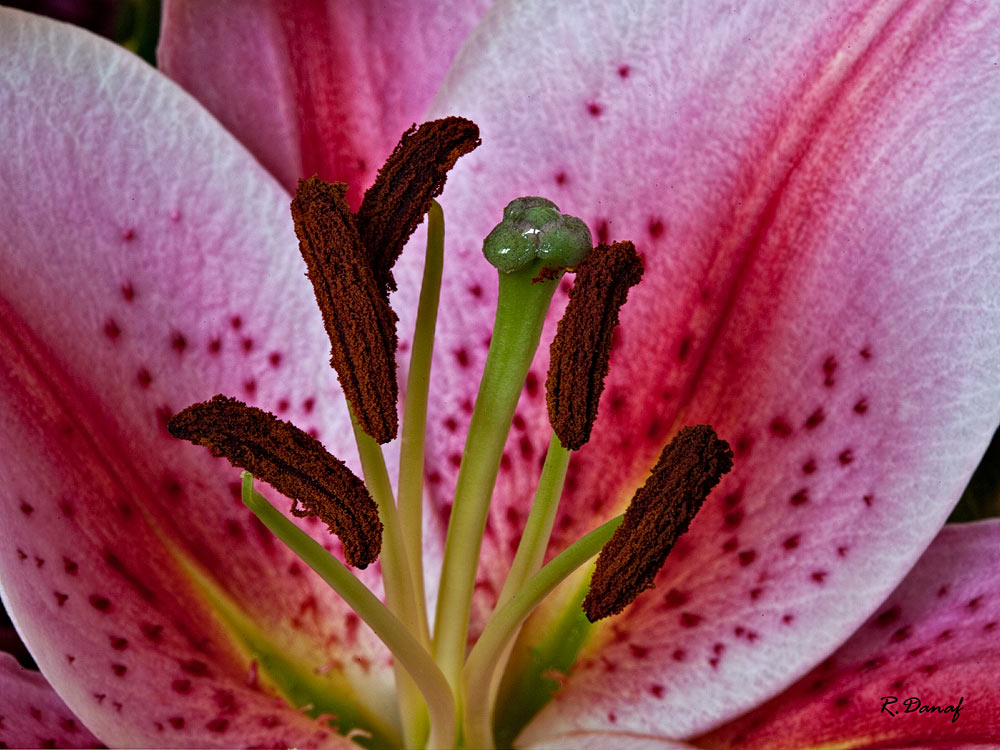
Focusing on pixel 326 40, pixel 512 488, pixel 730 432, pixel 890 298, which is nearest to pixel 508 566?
pixel 512 488

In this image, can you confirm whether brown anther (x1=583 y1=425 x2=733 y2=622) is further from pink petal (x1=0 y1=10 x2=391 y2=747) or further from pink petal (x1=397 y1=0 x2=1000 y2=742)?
pink petal (x1=0 y1=10 x2=391 y2=747)

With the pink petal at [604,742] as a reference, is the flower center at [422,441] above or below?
above

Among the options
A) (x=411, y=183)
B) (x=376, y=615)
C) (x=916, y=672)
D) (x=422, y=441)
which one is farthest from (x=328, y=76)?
(x=916, y=672)

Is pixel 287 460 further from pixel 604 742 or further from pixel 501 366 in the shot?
pixel 604 742

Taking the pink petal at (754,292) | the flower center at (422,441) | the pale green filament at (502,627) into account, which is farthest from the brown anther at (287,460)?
the pink petal at (754,292)

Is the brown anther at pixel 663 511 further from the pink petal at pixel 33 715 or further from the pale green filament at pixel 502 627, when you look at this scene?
the pink petal at pixel 33 715

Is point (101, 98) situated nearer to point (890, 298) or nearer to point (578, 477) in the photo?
point (578, 477)
